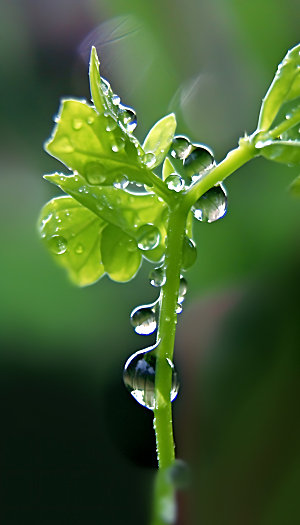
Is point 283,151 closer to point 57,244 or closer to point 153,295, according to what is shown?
point 57,244

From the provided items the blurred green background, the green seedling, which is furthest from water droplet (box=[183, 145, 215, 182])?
the blurred green background

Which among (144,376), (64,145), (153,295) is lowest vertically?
(144,376)

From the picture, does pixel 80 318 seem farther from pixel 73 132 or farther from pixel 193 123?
pixel 73 132

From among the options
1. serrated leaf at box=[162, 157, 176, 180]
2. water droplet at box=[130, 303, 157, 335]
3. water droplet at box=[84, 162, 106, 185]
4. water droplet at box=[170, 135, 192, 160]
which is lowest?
water droplet at box=[130, 303, 157, 335]

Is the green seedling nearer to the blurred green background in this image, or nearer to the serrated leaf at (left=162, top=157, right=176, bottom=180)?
the serrated leaf at (left=162, top=157, right=176, bottom=180)

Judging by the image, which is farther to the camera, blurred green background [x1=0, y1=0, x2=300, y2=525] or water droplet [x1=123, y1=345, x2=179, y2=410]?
blurred green background [x1=0, y1=0, x2=300, y2=525]

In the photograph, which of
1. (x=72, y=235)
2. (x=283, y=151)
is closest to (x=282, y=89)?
(x=283, y=151)

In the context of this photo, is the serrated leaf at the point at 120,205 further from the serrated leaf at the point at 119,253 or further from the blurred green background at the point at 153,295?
the blurred green background at the point at 153,295
